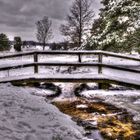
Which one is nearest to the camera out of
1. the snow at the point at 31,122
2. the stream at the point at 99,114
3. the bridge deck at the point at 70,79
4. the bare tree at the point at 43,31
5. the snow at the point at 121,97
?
the snow at the point at 31,122

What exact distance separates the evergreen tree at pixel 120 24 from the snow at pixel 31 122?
1335cm

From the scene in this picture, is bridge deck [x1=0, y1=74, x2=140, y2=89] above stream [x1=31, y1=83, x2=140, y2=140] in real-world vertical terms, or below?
above

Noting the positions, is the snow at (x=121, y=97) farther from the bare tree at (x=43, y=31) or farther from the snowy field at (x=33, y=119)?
the bare tree at (x=43, y=31)

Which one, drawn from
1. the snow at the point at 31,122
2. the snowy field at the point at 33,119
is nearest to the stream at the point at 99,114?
the snowy field at the point at 33,119

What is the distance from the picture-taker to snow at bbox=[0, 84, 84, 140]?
20.5 ft

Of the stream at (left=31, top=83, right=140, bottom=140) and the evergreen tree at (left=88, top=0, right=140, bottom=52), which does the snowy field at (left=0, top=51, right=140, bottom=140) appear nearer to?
the stream at (left=31, top=83, right=140, bottom=140)

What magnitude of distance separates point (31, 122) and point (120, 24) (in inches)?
606

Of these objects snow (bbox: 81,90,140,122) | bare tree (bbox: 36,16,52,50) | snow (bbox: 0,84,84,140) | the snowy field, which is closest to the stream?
snow (bbox: 81,90,140,122)

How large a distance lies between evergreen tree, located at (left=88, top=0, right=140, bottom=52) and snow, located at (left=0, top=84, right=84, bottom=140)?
13.3 m

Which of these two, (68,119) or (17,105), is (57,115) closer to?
(68,119)

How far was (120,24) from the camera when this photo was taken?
70.0 feet

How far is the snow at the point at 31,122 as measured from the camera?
6.26 m

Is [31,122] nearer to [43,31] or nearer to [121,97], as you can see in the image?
[121,97]

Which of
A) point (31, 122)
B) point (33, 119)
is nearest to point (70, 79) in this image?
point (33, 119)
